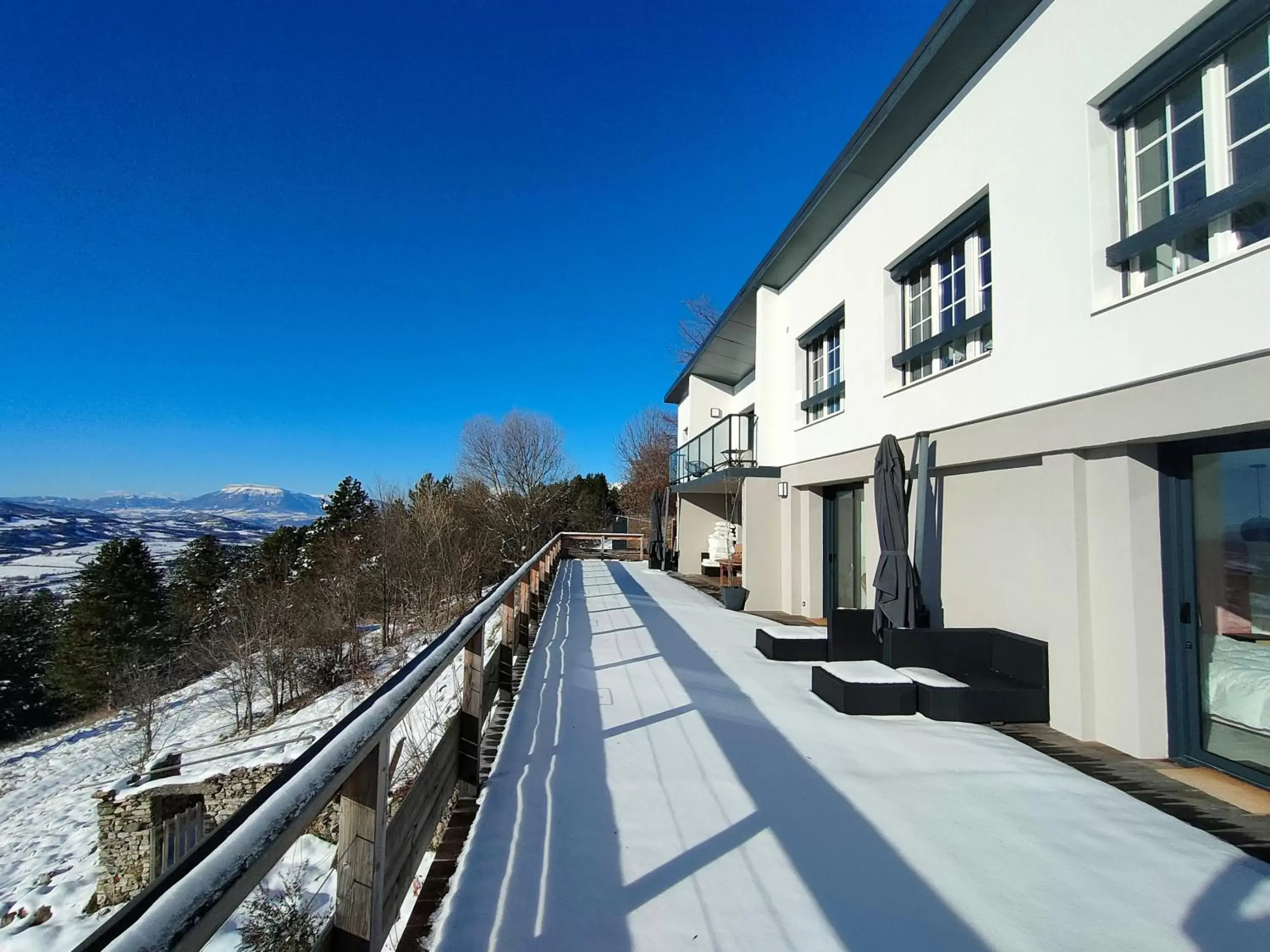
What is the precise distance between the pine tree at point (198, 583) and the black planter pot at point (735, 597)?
2677 cm

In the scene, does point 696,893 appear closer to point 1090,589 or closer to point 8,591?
point 1090,589

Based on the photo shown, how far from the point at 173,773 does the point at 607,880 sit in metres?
14.9

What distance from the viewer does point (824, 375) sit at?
31.8 feet

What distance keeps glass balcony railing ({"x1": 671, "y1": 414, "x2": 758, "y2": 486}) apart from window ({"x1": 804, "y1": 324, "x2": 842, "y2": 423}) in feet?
6.33

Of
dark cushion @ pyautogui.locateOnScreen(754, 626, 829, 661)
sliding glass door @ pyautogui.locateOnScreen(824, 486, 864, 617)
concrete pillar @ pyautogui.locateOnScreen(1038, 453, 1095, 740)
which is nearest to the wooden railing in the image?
dark cushion @ pyautogui.locateOnScreen(754, 626, 829, 661)

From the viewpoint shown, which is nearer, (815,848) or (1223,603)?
(815,848)

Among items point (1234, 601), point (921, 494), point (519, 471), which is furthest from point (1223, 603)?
point (519, 471)

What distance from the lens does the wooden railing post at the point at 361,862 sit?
5.02 ft

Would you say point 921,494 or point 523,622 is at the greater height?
point 921,494

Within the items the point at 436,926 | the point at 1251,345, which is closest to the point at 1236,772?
the point at 1251,345

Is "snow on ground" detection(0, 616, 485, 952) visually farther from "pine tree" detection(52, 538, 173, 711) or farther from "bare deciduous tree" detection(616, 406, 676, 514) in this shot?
"bare deciduous tree" detection(616, 406, 676, 514)

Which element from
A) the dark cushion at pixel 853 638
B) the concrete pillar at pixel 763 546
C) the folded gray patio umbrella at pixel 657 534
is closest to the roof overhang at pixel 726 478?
the concrete pillar at pixel 763 546

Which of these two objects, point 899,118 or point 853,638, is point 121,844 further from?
point 899,118

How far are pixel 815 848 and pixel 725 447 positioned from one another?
1033 cm
